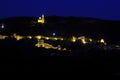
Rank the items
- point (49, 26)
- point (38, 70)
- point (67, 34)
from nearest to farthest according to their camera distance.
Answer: point (38, 70)
point (67, 34)
point (49, 26)

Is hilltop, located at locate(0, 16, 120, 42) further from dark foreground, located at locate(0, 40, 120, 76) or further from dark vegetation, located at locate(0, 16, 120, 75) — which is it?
dark foreground, located at locate(0, 40, 120, 76)

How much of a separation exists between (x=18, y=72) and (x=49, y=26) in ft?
144

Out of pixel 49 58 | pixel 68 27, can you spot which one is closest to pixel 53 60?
pixel 49 58

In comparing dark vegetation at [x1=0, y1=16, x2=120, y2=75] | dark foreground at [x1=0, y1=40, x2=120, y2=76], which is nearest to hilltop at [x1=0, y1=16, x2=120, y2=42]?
dark vegetation at [x1=0, y1=16, x2=120, y2=75]

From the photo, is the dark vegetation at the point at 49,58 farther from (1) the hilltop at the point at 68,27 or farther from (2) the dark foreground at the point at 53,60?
(1) the hilltop at the point at 68,27

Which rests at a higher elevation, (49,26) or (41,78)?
(49,26)

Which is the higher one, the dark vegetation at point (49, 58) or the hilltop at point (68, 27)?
the hilltop at point (68, 27)

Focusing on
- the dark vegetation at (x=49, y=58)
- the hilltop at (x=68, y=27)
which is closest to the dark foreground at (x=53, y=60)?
the dark vegetation at (x=49, y=58)

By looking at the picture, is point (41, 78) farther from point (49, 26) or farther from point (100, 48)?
point (49, 26)

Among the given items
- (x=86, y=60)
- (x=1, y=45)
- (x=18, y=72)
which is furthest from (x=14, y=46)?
(x=18, y=72)

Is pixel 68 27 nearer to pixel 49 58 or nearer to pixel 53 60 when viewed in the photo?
pixel 49 58

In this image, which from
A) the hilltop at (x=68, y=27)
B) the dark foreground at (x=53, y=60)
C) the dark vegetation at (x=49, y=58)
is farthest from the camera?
the hilltop at (x=68, y=27)

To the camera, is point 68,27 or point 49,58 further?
point 68,27

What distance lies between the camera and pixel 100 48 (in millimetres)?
58500
